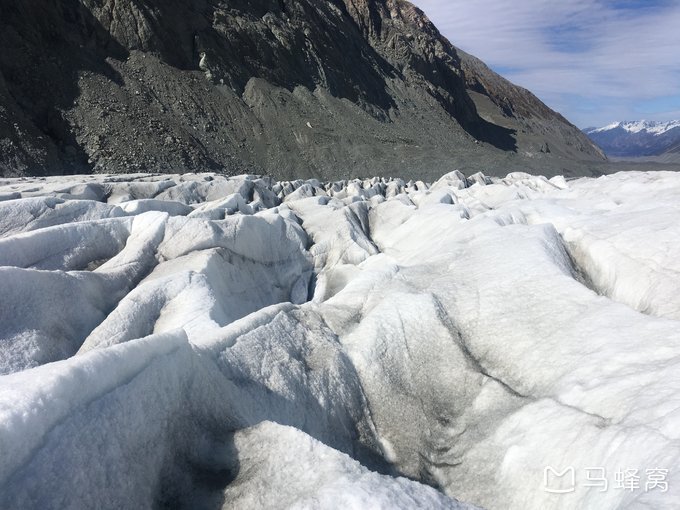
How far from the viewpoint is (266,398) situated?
550cm

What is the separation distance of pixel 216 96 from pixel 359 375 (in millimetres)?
54643

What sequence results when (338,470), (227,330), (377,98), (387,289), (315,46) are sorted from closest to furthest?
1. (338,470)
2. (227,330)
3. (387,289)
4. (315,46)
5. (377,98)

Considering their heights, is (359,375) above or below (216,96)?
below

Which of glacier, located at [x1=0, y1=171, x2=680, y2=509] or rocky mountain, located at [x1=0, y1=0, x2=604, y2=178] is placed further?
rocky mountain, located at [x1=0, y1=0, x2=604, y2=178]

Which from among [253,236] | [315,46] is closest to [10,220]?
[253,236]

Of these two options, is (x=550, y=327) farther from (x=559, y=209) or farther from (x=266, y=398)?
(x=559, y=209)

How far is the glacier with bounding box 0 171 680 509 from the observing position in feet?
11.9

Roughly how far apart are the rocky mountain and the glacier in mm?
34826

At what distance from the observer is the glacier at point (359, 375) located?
11.9 ft

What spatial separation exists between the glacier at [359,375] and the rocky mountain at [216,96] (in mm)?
34826

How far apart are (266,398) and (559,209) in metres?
9.80

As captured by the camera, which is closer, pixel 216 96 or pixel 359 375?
pixel 359 375

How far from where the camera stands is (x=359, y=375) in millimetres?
6602

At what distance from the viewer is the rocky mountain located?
4353 cm
